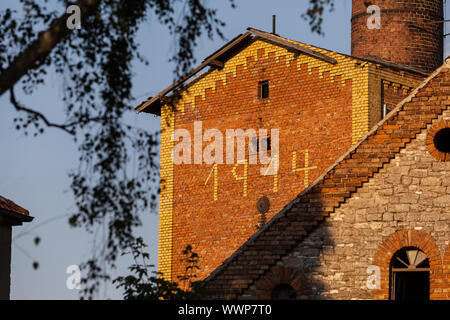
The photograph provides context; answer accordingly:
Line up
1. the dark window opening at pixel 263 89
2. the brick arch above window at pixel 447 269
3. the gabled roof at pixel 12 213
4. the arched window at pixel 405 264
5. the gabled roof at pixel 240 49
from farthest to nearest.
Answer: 1. the dark window opening at pixel 263 89
2. the gabled roof at pixel 240 49
3. the gabled roof at pixel 12 213
4. the arched window at pixel 405 264
5. the brick arch above window at pixel 447 269

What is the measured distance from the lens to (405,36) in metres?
29.1

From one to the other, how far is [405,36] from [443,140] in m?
11.8

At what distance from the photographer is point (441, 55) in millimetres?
29594

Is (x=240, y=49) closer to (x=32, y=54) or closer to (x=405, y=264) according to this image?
(x=405, y=264)

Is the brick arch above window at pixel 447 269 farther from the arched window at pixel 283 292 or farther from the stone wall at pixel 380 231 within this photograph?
the arched window at pixel 283 292

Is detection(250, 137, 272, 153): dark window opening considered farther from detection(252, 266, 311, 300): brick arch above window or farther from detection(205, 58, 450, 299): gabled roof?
detection(252, 266, 311, 300): brick arch above window

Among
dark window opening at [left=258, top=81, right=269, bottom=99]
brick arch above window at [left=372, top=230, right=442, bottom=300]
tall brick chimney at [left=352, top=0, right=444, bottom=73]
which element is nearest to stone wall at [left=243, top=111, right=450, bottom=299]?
brick arch above window at [left=372, top=230, right=442, bottom=300]

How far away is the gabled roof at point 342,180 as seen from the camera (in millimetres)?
A: 17875

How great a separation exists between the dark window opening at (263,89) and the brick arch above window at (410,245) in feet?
32.2

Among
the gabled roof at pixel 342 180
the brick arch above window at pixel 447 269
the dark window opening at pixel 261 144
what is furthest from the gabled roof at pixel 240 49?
the brick arch above window at pixel 447 269

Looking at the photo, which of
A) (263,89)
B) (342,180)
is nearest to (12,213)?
(263,89)

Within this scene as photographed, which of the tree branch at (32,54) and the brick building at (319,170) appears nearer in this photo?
the tree branch at (32,54)

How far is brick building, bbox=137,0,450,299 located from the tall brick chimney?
0.04 metres
